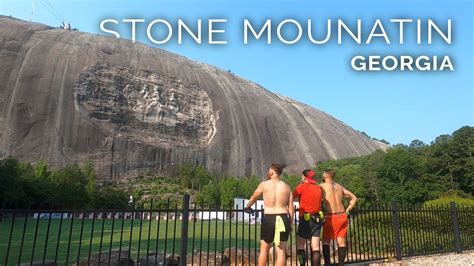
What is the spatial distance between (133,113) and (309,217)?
60870 mm

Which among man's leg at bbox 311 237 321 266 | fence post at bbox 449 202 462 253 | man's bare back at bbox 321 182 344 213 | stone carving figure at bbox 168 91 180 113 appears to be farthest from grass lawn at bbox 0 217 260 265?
stone carving figure at bbox 168 91 180 113

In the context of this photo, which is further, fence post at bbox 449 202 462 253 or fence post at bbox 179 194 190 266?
fence post at bbox 449 202 462 253

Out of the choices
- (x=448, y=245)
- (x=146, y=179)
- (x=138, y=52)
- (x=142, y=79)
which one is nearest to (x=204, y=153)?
(x=146, y=179)

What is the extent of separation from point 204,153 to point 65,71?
2446 centimetres

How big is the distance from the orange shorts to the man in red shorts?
1.03ft

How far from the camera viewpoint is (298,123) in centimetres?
7488

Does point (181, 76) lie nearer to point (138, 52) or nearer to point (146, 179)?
point (138, 52)

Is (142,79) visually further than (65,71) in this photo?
Yes

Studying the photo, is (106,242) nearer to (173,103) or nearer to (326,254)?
(326,254)

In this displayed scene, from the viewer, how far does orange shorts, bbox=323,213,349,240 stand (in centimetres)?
639

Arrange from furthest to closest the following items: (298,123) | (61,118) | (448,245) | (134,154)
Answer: (298,123) < (134,154) < (61,118) < (448,245)

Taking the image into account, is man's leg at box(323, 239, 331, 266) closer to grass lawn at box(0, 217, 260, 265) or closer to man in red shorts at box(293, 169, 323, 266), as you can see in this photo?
man in red shorts at box(293, 169, 323, 266)

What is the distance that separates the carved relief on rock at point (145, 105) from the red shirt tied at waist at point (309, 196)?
57.3 m

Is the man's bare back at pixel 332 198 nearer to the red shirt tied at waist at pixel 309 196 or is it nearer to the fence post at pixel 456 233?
the red shirt tied at waist at pixel 309 196
